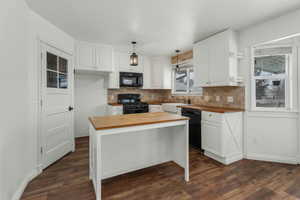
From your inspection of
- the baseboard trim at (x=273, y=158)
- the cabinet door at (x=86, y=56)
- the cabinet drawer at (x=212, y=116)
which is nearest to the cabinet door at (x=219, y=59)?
the cabinet drawer at (x=212, y=116)

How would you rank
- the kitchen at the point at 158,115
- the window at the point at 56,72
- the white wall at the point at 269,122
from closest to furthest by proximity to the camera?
1. the kitchen at the point at 158,115
2. the white wall at the point at 269,122
3. the window at the point at 56,72

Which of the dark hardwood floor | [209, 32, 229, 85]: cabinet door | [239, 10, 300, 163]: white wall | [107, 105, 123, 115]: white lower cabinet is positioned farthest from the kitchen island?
[107, 105, 123, 115]: white lower cabinet

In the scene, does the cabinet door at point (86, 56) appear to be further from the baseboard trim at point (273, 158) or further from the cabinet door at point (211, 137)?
the baseboard trim at point (273, 158)

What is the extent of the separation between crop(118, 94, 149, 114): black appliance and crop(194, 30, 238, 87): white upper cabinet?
1652mm

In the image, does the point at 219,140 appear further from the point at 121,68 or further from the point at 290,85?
the point at 121,68

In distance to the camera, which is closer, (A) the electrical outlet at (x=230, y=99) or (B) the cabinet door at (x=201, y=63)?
(A) the electrical outlet at (x=230, y=99)

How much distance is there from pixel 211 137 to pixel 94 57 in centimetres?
308

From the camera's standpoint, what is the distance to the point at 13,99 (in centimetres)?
164

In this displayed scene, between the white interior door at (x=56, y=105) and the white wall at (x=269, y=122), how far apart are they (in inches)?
135

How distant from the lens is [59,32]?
2613 mm

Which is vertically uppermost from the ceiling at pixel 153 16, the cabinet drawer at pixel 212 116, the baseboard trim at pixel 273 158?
the ceiling at pixel 153 16

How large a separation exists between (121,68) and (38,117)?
2.38 meters

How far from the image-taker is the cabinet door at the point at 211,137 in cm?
252

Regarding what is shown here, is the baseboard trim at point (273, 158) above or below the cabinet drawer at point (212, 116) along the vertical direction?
below
